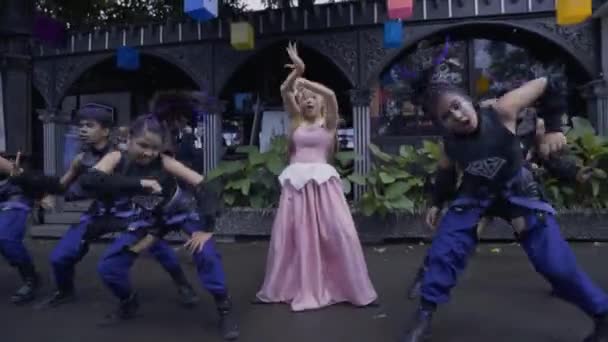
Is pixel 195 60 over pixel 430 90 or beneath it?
over

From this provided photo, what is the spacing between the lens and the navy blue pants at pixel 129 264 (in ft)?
11.4

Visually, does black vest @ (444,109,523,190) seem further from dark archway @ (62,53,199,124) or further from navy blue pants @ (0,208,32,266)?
dark archway @ (62,53,199,124)

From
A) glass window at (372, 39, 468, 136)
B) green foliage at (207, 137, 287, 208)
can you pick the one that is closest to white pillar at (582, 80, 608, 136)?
glass window at (372, 39, 468, 136)

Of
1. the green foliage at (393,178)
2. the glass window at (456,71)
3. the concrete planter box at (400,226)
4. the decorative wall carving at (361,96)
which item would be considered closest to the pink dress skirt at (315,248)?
the green foliage at (393,178)

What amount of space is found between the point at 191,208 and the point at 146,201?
0.32m

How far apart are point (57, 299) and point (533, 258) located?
11.6 feet

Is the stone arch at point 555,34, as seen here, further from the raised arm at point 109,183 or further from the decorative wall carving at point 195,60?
the raised arm at point 109,183

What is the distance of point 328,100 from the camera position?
14.0 ft

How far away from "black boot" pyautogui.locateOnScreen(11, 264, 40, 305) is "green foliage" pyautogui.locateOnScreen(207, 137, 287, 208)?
300cm

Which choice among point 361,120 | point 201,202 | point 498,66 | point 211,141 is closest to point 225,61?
point 211,141

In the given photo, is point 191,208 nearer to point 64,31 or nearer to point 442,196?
point 442,196

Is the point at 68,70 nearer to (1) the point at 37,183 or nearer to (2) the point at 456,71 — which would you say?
(1) the point at 37,183

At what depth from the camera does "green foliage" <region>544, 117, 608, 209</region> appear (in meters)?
6.72

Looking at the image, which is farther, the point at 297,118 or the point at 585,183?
the point at 585,183
